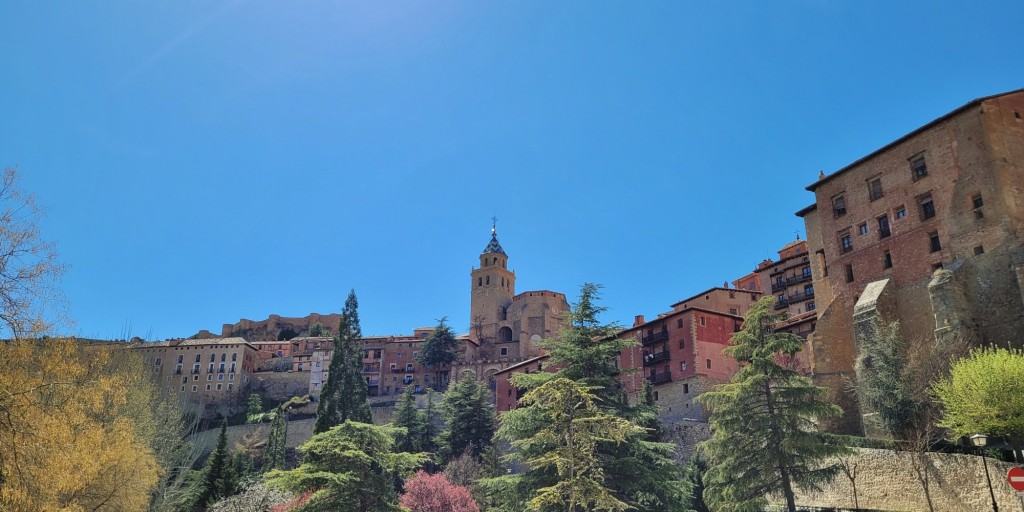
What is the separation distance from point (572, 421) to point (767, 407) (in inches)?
298

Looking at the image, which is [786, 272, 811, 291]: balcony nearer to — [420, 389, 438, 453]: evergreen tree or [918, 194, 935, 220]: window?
[918, 194, 935, 220]: window

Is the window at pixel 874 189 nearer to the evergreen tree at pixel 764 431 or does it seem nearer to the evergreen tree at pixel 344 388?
the evergreen tree at pixel 764 431

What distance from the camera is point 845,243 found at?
3669 cm

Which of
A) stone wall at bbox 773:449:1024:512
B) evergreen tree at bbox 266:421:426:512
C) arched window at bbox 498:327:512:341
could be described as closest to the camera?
stone wall at bbox 773:449:1024:512

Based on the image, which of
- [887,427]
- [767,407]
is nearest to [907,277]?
[887,427]

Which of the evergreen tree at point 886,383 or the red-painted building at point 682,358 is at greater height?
the red-painted building at point 682,358

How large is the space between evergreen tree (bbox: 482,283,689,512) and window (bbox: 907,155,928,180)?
717 inches

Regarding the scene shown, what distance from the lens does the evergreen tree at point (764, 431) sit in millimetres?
21594

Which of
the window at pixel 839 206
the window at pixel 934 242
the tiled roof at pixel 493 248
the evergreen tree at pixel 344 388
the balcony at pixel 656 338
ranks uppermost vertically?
the tiled roof at pixel 493 248

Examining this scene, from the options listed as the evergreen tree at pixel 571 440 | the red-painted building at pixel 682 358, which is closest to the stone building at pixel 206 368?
the red-painted building at pixel 682 358

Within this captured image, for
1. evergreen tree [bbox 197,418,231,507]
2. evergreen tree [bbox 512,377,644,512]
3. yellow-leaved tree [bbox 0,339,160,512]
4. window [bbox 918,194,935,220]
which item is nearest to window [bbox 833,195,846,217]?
window [bbox 918,194,935,220]

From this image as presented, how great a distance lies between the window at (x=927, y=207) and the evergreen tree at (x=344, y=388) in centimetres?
3337

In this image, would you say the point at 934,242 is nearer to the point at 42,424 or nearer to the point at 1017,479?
the point at 1017,479

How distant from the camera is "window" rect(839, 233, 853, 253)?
3634 centimetres
